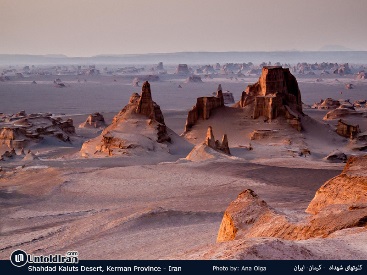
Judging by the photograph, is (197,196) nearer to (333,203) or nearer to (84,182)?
(84,182)

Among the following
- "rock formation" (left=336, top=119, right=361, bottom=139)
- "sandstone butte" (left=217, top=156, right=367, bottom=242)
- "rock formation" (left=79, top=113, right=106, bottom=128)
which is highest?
"sandstone butte" (left=217, top=156, right=367, bottom=242)

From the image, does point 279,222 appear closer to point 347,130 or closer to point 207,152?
point 207,152

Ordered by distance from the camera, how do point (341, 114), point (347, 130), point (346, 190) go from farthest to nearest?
A: point (341, 114), point (347, 130), point (346, 190)

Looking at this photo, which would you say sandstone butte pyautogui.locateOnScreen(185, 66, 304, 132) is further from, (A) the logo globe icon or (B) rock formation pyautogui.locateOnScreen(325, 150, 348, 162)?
(A) the logo globe icon

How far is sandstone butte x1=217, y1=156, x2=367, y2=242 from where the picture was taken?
8938 millimetres

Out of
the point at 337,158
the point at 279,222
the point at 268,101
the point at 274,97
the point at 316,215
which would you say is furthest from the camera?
the point at 268,101

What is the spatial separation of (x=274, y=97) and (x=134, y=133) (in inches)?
504

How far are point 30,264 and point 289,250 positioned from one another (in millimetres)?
3448

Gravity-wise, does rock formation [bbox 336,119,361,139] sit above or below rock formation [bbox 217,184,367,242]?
below

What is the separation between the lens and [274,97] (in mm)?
40500

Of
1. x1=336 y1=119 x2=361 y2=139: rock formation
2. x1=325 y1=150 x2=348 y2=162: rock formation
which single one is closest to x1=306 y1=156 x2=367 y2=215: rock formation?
x1=325 y1=150 x2=348 y2=162: rock formation

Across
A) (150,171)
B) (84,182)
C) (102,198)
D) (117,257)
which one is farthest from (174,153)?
(117,257)

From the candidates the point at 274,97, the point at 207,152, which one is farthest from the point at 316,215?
the point at 274,97

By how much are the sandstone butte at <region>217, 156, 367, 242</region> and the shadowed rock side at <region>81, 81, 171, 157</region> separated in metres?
19.9
